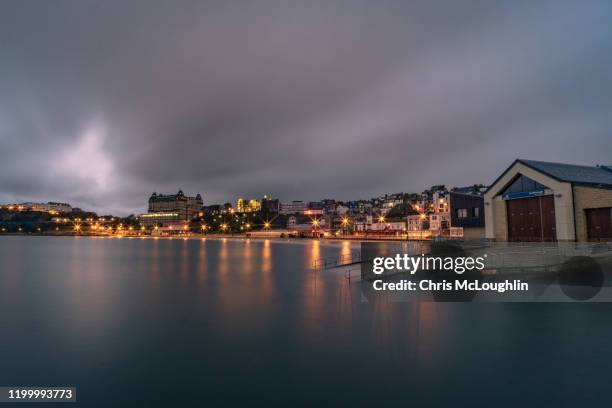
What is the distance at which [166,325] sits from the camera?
1953cm

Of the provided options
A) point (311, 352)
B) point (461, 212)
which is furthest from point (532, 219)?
point (311, 352)

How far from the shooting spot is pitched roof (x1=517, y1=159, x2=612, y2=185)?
113 ft

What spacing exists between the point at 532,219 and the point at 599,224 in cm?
601

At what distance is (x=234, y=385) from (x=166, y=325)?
9538 mm

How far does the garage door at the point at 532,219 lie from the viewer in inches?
1382

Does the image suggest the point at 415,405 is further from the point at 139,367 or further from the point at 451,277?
the point at 451,277

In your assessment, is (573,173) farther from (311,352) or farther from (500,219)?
(311,352)

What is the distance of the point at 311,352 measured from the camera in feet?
48.8

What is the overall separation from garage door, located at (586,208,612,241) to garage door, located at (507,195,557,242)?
9.51ft

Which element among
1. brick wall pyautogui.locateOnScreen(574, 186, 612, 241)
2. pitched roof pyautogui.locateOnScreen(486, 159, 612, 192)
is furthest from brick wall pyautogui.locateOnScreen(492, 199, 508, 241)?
brick wall pyautogui.locateOnScreen(574, 186, 612, 241)

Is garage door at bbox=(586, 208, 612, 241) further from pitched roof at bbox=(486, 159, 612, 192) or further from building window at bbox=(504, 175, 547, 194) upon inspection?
building window at bbox=(504, 175, 547, 194)

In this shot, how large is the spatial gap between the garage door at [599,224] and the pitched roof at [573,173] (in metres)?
3.41

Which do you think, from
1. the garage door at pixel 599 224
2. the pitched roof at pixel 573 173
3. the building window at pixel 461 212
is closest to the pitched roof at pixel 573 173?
the pitched roof at pixel 573 173

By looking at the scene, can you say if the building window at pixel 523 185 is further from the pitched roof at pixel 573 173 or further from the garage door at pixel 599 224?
the garage door at pixel 599 224
